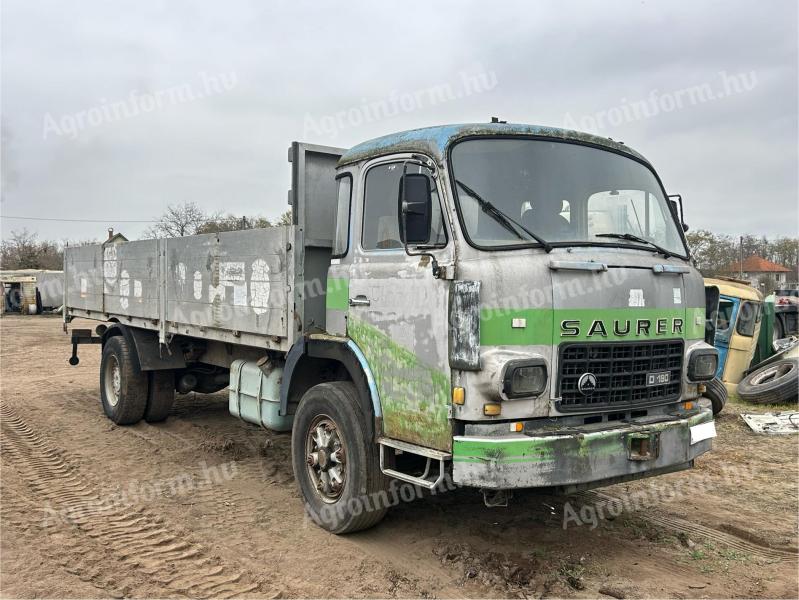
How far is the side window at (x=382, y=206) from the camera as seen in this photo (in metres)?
4.50

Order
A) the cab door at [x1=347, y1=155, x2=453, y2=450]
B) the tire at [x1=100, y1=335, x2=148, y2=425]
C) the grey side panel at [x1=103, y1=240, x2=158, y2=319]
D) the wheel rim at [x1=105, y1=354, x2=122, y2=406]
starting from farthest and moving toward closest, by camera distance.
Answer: the wheel rim at [x1=105, y1=354, x2=122, y2=406], the tire at [x1=100, y1=335, x2=148, y2=425], the grey side panel at [x1=103, y1=240, x2=158, y2=319], the cab door at [x1=347, y1=155, x2=453, y2=450]

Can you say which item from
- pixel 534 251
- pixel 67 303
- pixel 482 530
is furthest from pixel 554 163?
pixel 67 303

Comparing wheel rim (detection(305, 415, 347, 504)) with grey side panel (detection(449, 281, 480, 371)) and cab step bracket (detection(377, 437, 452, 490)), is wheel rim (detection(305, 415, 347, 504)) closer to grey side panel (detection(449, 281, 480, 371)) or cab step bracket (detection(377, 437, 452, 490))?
cab step bracket (detection(377, 437, 452, 490))

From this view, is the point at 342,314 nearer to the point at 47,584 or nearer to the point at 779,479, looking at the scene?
the point at 47,584

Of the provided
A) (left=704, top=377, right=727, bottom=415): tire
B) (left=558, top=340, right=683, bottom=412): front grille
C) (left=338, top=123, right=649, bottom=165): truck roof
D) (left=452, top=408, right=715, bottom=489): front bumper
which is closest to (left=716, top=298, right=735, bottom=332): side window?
(left=704, top=377, right=727, bottom=415): tire

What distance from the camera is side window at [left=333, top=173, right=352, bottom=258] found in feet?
16.3

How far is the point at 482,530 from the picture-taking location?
193 inches

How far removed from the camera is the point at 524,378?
3.76 metres

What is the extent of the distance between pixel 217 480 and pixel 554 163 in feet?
13.6

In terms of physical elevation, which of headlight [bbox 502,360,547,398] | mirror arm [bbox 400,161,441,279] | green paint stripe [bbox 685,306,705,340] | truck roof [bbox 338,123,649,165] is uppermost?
truck roof [bbox 338,123,649,165]

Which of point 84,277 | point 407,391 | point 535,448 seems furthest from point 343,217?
point 84,277

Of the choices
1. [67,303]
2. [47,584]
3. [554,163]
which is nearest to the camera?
[47,584]

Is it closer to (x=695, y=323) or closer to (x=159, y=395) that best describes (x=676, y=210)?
(x=695, y=323)

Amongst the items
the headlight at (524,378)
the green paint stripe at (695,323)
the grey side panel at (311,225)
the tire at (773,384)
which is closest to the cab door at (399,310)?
the headlight at (524,378)
